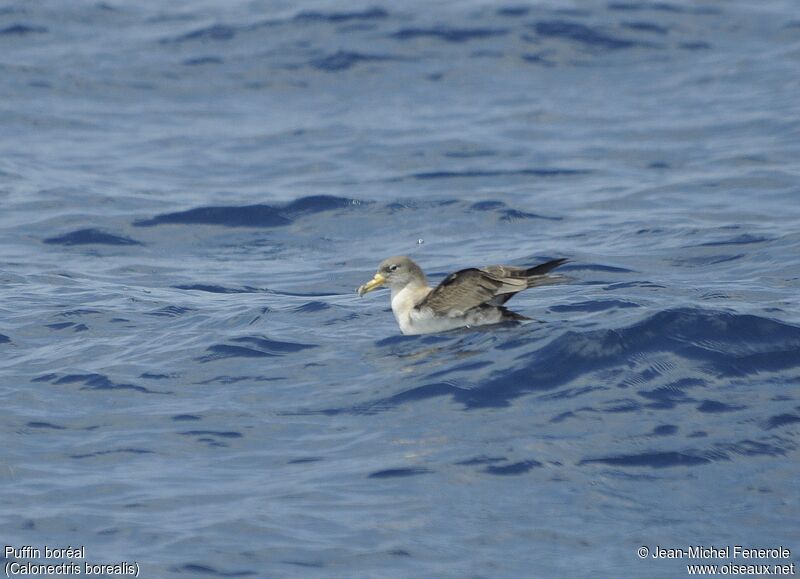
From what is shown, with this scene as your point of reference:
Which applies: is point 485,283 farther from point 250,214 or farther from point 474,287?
point 250,214

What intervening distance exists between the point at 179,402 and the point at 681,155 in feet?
32.3

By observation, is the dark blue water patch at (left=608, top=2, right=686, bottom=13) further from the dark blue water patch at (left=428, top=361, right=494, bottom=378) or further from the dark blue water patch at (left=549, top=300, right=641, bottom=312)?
the dark blue water patch at (left=428, top=361, right=494, bottom=378)

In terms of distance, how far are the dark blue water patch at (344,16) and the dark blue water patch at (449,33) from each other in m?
0.85

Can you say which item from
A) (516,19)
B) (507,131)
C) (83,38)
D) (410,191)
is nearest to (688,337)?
(410,191)

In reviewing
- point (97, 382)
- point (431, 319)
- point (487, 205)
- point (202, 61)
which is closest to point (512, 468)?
point (431, 319)

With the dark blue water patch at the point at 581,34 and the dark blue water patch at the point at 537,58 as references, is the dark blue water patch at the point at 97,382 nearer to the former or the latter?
the dark blue water patch at the point at 537,58

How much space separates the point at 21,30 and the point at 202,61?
4107mm

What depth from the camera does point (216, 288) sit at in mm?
12789

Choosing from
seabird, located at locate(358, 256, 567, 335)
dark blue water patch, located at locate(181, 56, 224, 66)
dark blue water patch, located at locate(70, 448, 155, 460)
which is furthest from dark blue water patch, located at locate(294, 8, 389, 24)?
dark blue water patch, located at locate(70, 448, 155, 460)

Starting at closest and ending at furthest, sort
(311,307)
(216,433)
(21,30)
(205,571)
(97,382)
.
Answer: (205,571), (216,433), (97,382), (311,307), (21,30)

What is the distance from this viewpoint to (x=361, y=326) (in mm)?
11406

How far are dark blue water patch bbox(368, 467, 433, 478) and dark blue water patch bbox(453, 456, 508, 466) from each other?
0.77ft

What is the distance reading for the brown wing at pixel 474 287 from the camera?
1027cm

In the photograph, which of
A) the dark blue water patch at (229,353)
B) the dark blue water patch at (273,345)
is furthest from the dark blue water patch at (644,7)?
the dark blue water patch at (229,353)
